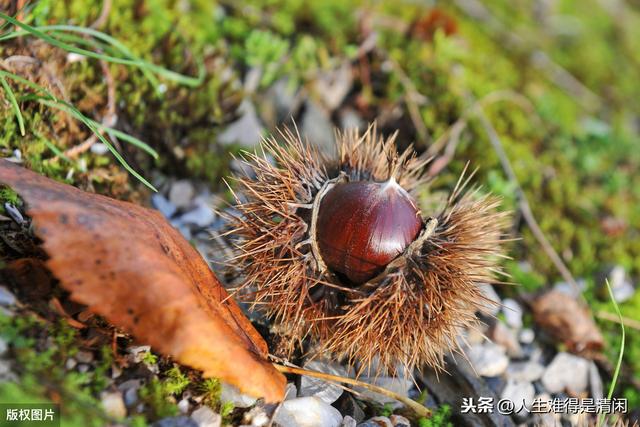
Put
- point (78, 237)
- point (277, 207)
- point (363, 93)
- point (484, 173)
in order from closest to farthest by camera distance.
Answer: point (78, 237) < point (277, 207) < point (484, 173) < point (363, 93)

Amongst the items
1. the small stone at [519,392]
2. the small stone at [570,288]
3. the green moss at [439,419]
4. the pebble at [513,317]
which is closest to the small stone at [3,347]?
the green moss at [439,419]

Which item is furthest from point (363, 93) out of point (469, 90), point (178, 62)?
point (178, 62)

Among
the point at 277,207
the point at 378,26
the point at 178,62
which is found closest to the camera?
the point at 277,207

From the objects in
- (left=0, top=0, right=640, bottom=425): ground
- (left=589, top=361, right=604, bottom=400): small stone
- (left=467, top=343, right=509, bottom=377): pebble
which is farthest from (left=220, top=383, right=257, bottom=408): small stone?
(left=589, top=361, right=604, bottom=400): small stone

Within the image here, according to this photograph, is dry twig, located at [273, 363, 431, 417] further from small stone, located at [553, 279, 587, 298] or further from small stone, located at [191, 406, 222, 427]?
small stone, located at [553, 279, 587, 298]

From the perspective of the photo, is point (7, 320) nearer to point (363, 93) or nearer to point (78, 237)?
point (78, 237)

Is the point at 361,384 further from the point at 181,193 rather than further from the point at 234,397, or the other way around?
the point at 181,193
